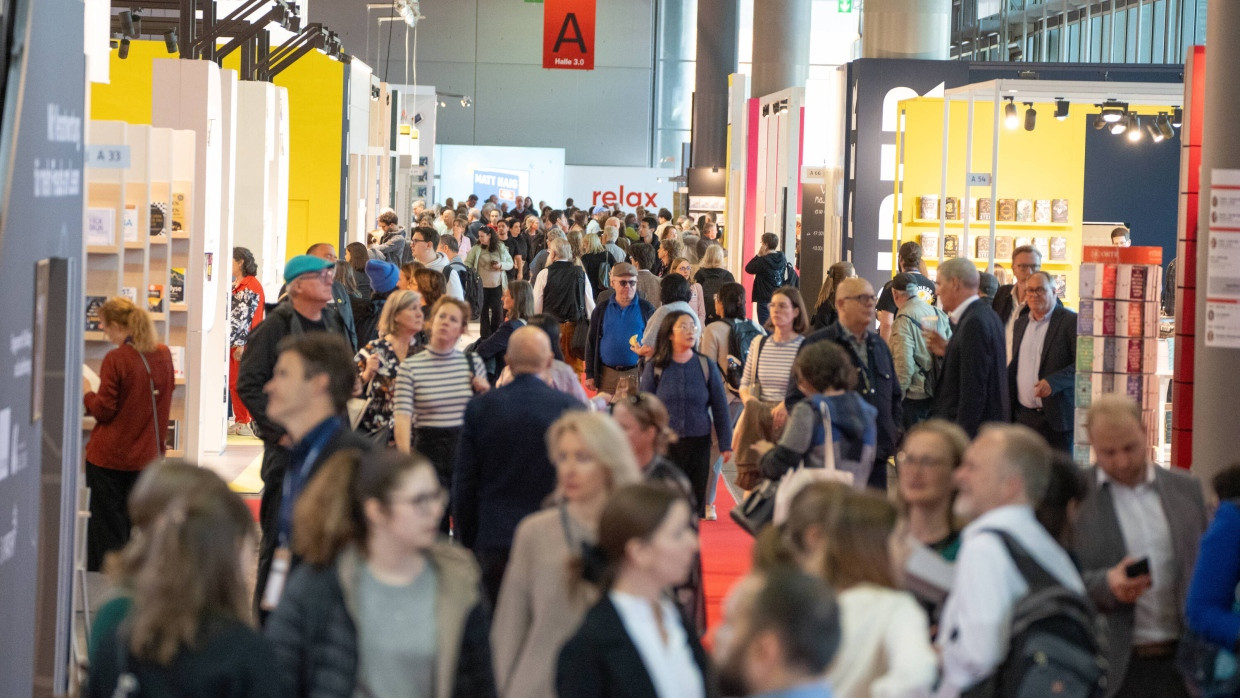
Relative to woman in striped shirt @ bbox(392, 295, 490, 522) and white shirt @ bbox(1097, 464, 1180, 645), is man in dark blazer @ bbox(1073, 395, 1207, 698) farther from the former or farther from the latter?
woman in striped shirt @ bbox(392, 295, 490, 522)

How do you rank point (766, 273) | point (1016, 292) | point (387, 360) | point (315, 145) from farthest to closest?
point (315, 145)
point (766, 273)
point (1016, 292)
point (387, 360)

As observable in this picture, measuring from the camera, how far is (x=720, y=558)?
7840mm

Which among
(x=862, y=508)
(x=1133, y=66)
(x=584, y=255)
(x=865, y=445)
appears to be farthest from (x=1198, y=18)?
(x=862, y=508)

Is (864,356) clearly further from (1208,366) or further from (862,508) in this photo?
(862,508)

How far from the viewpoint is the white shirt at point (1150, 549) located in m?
3.73

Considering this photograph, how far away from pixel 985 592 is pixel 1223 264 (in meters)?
2.84

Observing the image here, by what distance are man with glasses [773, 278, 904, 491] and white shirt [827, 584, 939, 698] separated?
11.3 ft

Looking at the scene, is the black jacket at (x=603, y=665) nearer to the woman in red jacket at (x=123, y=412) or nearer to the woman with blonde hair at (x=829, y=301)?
the woman in red jacket at (x=123, y=412)

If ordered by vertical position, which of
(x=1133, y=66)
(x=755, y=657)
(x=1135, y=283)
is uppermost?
(x=1133, y=66)

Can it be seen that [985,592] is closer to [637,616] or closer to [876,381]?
[637,616]

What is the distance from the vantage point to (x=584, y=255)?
14.2m

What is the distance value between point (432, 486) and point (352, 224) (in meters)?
16.3

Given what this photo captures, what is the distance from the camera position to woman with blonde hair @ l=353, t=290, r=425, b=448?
612cm

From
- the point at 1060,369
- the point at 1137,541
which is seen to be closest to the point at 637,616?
the point at 1137,541
